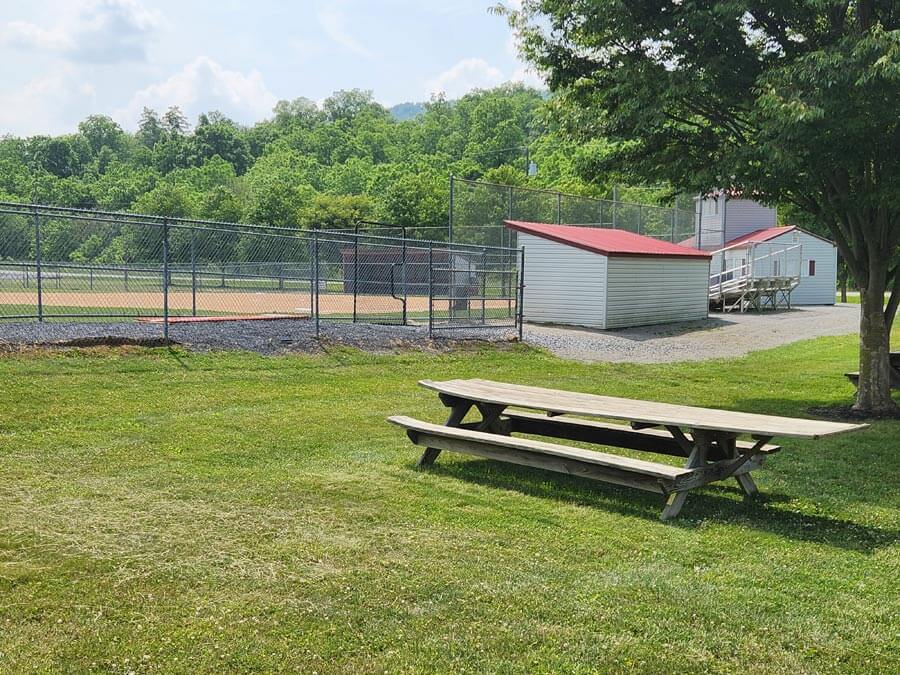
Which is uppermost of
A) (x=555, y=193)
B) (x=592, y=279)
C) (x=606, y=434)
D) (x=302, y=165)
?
(x=302, y=165)

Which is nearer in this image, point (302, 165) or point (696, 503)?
point (696, 503)

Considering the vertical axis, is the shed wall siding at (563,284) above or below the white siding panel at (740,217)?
below

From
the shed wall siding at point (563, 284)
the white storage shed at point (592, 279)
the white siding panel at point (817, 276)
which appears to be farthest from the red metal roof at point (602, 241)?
the white siding panel at point (817, 276)

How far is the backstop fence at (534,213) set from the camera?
25.1 m

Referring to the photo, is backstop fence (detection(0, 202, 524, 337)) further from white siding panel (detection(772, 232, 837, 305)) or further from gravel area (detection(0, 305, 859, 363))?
white siding panel (detection(772, 232, 837, 305))

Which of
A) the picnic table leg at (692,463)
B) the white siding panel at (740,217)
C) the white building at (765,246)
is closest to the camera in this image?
the picnic table leg at (692,463)

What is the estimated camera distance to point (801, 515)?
6082 millimetres

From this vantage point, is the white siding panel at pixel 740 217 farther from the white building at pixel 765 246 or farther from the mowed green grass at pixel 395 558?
the mowed green grass at pixel 395 558

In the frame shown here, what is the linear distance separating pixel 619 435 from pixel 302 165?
313 ft

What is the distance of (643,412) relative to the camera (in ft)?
21.6

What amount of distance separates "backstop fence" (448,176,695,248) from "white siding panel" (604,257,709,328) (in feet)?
11.6

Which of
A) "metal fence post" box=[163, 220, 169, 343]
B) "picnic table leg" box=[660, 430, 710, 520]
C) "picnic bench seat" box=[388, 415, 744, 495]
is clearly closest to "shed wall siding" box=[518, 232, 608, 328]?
"metal fence post" box=[163, 220, 169, 343]

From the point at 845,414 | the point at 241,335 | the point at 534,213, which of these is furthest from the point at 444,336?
the point at 534,213

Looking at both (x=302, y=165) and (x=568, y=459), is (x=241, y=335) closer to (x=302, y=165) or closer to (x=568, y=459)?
(x=568, y=459)
